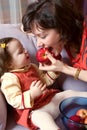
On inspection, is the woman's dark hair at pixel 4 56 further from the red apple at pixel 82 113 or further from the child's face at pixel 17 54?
the red apple at pixel 82 113

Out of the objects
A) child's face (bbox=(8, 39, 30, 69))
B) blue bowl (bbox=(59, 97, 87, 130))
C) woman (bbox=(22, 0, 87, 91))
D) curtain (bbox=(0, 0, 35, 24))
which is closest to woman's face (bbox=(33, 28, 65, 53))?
woman (bbox=(22, 0, 87, 91))

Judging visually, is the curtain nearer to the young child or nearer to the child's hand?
the young child

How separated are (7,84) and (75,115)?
0.35 metres

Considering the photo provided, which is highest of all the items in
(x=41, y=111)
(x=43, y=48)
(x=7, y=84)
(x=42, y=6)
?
(x=42, y=6)

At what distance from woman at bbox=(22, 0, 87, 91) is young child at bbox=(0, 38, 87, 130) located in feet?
0.33

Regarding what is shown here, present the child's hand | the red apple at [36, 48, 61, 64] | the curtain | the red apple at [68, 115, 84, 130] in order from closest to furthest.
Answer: the red apple at [68, 115, 84, 130] < the child's hand < the red apple at [36, 48, 61, 64] < the curtain

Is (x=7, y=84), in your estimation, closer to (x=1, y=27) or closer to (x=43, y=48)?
(x=43, y=48)

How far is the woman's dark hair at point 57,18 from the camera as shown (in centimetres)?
131

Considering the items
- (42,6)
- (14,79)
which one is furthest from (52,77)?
(42,6)

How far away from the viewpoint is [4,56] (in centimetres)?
136

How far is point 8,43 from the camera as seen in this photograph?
138 cm

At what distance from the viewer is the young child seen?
1275 millimetres

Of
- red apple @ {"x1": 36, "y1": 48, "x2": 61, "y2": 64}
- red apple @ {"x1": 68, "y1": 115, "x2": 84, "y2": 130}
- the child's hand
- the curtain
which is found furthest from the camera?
the curtain

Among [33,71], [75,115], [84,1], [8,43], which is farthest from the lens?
[84,1]
